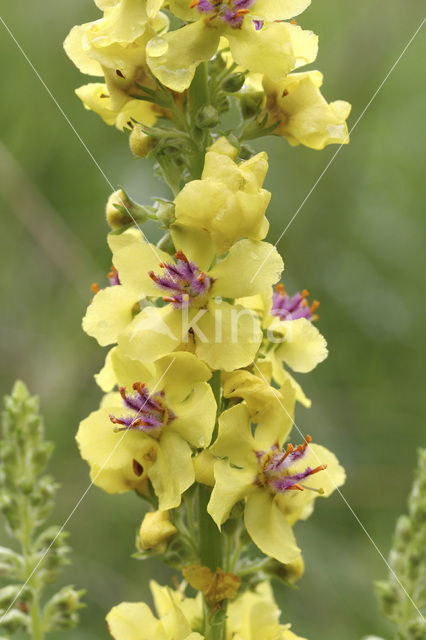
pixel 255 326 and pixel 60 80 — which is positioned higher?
pixel 60 80

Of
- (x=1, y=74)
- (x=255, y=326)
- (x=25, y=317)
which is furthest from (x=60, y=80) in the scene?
(x=255, y=326)

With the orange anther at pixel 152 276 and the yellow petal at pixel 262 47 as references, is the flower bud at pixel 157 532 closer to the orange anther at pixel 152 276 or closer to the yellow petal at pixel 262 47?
the orange anther at pixel 152 276

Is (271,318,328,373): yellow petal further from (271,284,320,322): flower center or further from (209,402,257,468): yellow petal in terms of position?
(209,402,257,468): yellow petal

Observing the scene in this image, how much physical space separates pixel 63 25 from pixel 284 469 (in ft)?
13.7

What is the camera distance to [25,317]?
5.42m

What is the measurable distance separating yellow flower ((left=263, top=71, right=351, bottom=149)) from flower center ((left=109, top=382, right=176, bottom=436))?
1012 mm

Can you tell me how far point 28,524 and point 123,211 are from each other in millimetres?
1143

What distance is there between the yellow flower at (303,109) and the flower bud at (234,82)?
12 centimetres

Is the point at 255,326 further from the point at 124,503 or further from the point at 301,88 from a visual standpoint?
the point at 124,503

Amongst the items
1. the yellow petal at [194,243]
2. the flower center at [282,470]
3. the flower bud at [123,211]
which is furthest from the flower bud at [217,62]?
the flower center at [282,470]

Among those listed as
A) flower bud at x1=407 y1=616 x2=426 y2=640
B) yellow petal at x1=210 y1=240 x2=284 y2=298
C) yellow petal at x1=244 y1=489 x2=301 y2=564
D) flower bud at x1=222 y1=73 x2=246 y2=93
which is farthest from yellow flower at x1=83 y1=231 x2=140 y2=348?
flower bud at x1=407 y1=616 x2=426 y2=640

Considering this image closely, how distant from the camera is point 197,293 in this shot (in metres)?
2.47

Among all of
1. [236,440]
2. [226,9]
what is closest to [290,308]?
[236,440]

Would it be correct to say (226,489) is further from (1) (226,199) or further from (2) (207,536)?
(1) (226,199)
